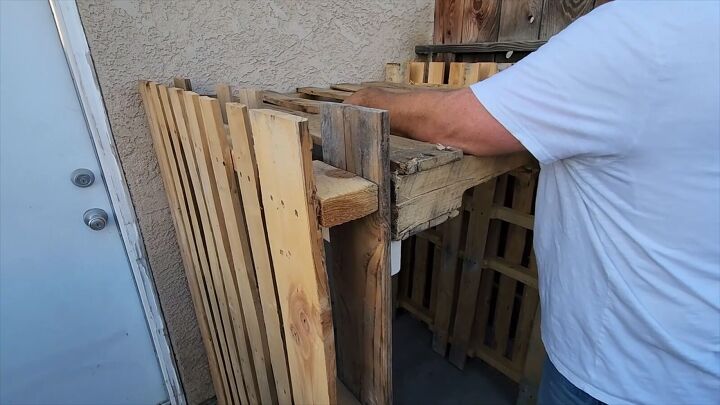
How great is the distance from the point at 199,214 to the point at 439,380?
189cm

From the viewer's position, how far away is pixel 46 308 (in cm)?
148

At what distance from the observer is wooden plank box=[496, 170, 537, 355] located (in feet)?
6.23

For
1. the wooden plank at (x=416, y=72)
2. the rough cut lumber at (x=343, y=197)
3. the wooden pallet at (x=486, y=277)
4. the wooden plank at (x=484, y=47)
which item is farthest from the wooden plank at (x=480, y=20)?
the rough cut lumber at (x=343, y=197)

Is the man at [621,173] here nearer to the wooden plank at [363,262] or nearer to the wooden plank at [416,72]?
the wooden plank at [363,262]

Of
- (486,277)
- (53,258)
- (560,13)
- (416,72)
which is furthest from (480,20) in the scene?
(53,258)

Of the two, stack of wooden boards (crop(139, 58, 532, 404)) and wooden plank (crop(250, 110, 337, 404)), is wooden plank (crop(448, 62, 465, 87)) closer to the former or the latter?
stack of wooden boards (crop(139, 58, 532, 404))

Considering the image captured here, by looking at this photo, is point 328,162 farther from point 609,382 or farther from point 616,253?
point 609,382

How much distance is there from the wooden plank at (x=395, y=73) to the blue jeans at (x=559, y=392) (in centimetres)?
144

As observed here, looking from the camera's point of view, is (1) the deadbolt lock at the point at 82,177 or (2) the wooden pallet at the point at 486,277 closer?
(1) the deadbolt lock at the point at 82,177

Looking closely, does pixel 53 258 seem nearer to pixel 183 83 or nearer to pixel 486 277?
pixel 183 83

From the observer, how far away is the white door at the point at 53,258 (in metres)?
1.21

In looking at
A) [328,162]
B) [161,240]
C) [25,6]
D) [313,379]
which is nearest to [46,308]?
[161,240]

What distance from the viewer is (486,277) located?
2217mm

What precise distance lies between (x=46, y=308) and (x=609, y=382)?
1972mm
